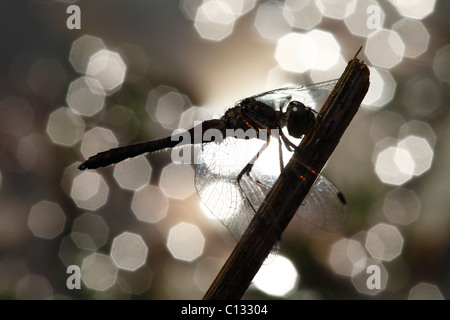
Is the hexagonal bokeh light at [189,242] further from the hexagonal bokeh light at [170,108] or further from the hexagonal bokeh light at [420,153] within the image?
the hexagonal bokeh light at [420,153]

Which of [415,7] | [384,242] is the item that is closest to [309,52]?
[415,7]

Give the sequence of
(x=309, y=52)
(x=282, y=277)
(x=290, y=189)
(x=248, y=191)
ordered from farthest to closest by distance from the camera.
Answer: (x=309, y=52) → (x=282, y=277) → (x=248, y=191) → (x=290, y=189)

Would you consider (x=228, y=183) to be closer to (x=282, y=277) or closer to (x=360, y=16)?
(x=282, y=277)

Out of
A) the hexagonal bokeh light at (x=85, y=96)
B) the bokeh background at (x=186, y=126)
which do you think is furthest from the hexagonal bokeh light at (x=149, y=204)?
the hexagonal bokeh light at (x=85, y=96)

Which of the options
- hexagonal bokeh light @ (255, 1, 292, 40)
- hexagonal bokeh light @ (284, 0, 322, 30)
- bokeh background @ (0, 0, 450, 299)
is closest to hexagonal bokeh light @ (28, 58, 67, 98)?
bokeh background @ (0, 0, 450, 299)

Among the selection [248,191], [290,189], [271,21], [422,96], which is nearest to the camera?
[290,189]
